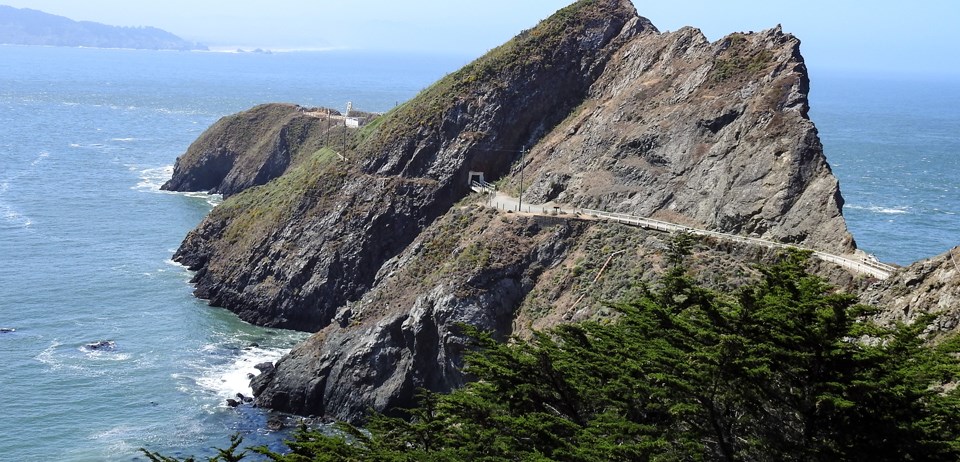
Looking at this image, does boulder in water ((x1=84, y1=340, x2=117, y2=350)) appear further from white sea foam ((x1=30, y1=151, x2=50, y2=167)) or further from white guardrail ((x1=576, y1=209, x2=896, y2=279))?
white sea foam ((x1=30, y1=151, x2=50, y2=167))

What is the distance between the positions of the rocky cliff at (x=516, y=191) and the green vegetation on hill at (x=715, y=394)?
76.0 ft

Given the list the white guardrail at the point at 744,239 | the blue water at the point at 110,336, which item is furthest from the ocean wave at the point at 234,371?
the white guardrail at the point at 744,239

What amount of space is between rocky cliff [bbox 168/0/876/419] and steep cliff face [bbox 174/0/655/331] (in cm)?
18

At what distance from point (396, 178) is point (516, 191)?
11384mm

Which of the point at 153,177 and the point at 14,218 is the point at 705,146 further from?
the point at 153,177

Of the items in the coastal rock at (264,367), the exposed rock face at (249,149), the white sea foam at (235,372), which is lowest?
the white sea foam at (235,372)

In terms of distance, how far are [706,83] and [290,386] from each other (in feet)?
123

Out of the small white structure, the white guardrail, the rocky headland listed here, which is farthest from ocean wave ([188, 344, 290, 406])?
the white guardrail

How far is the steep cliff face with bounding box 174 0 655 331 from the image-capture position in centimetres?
8494

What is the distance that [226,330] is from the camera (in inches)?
3270

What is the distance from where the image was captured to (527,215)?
74125 mm

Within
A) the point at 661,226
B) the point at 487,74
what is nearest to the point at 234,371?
the point at 661,226

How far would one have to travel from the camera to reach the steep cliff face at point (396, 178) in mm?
84938

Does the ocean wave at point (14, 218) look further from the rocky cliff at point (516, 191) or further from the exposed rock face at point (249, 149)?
the exposed rock face at point (249, 149)
